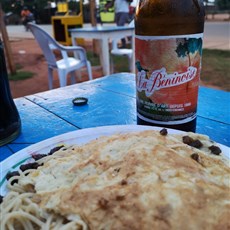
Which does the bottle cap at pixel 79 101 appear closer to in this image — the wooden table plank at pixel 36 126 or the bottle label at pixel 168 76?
the wooden table plank at pixel 36 126

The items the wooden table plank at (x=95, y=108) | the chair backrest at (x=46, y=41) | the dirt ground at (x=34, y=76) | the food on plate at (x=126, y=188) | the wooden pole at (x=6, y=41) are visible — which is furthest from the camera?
the dirt ground at (x=34, y=76)

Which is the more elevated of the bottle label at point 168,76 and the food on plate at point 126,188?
the bottle label at point 168,76

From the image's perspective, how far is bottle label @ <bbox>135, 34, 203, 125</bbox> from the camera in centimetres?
73

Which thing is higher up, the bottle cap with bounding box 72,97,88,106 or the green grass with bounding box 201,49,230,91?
the bottle cap with bounding box 72,97,88,106

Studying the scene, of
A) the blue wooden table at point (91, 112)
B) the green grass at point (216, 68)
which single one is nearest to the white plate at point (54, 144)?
the blue wooden table at point (91, 112)

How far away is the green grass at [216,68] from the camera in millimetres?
3843

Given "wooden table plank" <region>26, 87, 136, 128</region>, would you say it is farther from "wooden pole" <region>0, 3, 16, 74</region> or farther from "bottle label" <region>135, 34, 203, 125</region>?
"wooden pole" <region>0, 3, 16, 74</region>

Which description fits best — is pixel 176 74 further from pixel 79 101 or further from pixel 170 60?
pixel 79 101

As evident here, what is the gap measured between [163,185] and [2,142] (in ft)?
2.00

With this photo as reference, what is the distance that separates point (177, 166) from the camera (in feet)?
1.67

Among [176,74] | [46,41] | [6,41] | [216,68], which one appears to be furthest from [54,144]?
[216,68]

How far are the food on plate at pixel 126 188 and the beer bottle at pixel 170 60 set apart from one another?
0.51ft

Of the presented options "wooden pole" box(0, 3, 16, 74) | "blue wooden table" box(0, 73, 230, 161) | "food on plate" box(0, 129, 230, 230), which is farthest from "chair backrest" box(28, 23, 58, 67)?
"food on plate" box(0, 129, 230, 230)

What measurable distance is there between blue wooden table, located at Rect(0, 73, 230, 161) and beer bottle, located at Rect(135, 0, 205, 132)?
0.21 meters
